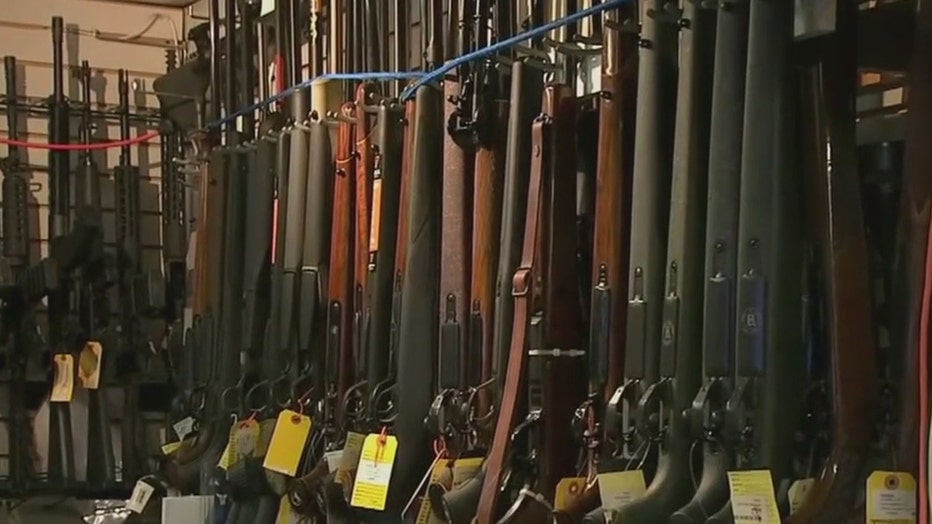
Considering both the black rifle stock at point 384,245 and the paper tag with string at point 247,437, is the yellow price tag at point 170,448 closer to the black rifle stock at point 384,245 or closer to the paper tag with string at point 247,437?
the paper tag with string at point 247,437

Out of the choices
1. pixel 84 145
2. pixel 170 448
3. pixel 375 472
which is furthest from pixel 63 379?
pixel 375 472

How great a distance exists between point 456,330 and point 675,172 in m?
0.57

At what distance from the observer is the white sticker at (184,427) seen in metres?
3.28

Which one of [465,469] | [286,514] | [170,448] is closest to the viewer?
[465,469]

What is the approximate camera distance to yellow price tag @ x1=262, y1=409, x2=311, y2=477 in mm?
2766

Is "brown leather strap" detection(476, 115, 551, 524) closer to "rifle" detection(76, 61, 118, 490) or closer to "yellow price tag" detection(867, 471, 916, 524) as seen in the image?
"yellow price tag" detection(867, 471, 916, 524)

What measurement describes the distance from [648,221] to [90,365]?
213 cm

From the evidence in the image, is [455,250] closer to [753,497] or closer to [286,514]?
[286,514]

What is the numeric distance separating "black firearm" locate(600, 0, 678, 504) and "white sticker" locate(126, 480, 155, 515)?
1544 millimetres

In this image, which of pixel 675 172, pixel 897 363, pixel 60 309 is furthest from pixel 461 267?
pixel 60 309

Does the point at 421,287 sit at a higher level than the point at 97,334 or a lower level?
higher

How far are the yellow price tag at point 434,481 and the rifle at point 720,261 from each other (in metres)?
0.55

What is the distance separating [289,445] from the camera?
9.10ft

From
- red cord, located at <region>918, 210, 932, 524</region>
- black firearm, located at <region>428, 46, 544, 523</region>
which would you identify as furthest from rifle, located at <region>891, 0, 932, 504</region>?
black firearm, located at <region>428, 46, 544, 523</region>
